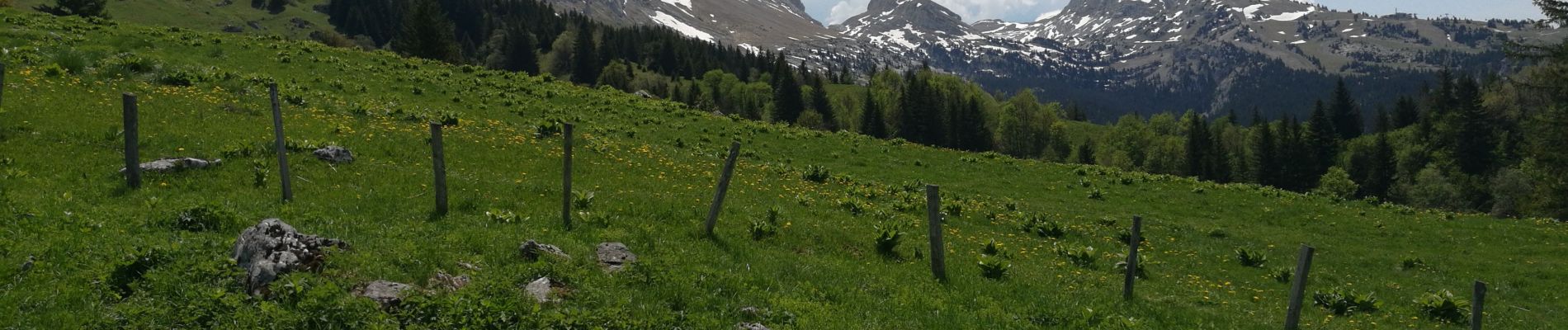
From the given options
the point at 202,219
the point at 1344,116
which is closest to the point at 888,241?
the point at 202,219

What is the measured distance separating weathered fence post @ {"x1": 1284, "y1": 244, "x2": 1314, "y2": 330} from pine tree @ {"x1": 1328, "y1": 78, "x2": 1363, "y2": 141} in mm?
163549

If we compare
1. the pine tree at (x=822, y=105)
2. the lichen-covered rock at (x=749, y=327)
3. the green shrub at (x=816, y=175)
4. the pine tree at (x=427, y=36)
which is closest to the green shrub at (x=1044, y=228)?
the green shrub at (x=816, y=175)

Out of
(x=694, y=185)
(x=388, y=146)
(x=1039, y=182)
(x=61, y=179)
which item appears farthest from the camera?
(x=1039, y=182)

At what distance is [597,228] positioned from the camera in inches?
563

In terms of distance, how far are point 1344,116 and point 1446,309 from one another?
162227 mm

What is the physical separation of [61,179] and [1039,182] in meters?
33.1

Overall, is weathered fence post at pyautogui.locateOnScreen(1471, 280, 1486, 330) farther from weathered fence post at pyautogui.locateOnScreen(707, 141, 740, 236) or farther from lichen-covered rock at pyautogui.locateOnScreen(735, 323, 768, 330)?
weathered fence post at pyautogui.locateOnScreen(707, 141, 740, 236)

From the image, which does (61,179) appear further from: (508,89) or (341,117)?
(508,89)

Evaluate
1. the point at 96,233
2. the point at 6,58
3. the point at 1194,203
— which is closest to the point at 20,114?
the point at 6,58

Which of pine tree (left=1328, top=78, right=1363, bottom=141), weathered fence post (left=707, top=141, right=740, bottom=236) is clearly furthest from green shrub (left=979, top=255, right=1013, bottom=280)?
pine tree (left=1328, top=78, right=1363, bottom=141)

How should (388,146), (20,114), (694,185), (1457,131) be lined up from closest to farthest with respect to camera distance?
1. (20,114)
2. (388,146)
3. (694,185)
4. (1457,131)

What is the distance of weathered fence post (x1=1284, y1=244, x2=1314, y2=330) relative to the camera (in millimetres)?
Result: 11945

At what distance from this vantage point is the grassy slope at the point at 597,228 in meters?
9.45

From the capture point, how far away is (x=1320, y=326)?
47.5 feet
